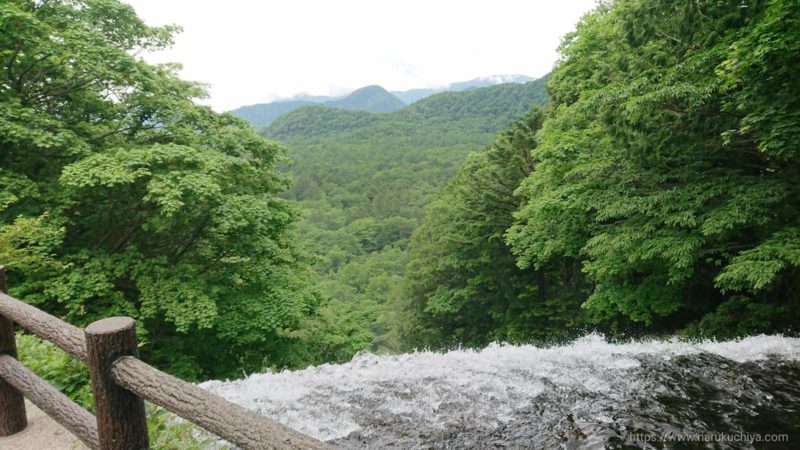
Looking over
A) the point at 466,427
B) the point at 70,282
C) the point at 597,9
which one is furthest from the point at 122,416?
the point at 597,9

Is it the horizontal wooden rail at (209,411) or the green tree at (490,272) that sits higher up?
the horizontal wooden rail at (209,411)

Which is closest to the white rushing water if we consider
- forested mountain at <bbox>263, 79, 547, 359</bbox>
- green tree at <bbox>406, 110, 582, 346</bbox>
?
forested mountain at <bbox>263, 79, 547, 359</bbox>

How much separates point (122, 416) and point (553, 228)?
13.0 meters

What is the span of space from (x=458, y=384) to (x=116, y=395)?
5658mm

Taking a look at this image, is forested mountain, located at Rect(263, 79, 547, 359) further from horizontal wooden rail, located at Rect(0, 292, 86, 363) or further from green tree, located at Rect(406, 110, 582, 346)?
horizontal wooden rail, located at Rect(0, 292, 86, 363)

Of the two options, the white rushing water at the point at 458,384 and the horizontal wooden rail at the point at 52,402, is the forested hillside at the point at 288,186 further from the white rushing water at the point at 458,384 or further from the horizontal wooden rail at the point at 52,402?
the white rushing water at the point at 458,384

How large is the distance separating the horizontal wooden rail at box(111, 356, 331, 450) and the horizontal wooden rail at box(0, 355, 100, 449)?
0.64 metres

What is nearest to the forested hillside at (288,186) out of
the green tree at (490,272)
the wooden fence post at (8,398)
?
the wooden fence post at (8,398)

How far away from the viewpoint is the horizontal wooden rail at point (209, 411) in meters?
1.61

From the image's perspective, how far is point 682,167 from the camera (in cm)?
993

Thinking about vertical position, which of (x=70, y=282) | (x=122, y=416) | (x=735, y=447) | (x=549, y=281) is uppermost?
(x=122, y=416)

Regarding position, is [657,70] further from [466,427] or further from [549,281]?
[549,281]

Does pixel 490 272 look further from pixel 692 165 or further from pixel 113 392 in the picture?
pixel 113 392

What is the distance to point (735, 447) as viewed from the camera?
16.2ft
